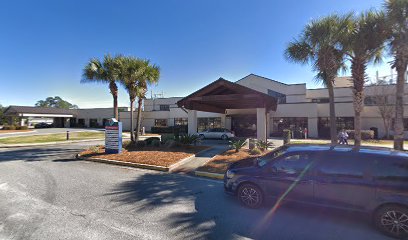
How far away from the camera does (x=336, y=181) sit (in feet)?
13.7

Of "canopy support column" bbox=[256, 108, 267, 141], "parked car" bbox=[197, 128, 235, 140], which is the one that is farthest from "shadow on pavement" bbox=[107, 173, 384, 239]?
"parked car" bbox=[197, 128, 235, 140]

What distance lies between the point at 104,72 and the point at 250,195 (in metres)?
13.7

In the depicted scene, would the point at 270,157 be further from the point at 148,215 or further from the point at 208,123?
the point at 208,123

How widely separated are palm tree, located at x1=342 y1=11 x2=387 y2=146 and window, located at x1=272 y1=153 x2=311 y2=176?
7.04 m

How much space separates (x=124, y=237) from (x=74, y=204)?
2.28m

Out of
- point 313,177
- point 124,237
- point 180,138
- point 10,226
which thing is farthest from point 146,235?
point 180,138

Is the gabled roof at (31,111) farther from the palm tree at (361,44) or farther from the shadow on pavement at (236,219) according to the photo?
the palm tree at (361,44)

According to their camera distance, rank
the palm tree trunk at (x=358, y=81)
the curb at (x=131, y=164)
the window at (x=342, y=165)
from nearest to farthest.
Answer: the window at (x=342, y=165) → the curb at (x=131, y=164) → the palm tree trunk at (x=358, y=81)

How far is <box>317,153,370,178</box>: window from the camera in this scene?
4.10 metres

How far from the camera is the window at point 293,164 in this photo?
455 centimetres

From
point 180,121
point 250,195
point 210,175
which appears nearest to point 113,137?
point 210,175

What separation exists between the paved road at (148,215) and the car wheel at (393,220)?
20 cm

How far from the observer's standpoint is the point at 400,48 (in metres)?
8.74

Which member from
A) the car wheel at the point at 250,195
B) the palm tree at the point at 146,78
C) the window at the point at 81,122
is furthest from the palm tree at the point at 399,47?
the window at the point at 81,122
